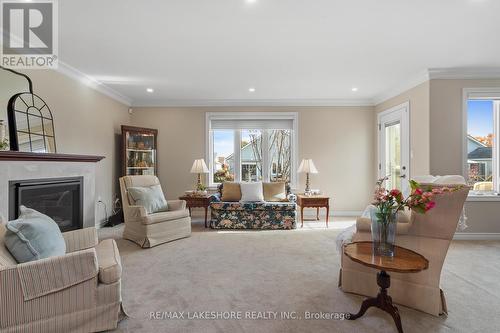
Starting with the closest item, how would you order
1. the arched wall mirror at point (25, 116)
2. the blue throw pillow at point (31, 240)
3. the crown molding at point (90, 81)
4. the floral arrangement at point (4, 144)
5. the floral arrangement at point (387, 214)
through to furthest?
1. the blue throw pillow at point (31, 240)
2. the floral arrangement at point (387, 214)
3. the floral arrangement at point (4, 144)
4. the arched wall mirror at point (25, 116)
5. the crown molding at point (90, 81)

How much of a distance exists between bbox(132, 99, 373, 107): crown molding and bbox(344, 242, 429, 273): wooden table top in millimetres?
4190

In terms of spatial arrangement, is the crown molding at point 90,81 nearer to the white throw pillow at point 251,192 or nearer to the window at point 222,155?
the window at point 222,155

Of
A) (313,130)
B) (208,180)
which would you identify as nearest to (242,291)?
(208,180)

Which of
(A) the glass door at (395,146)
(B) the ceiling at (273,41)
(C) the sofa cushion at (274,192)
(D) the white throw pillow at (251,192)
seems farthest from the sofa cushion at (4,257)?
(A) the glass door at (395,146)

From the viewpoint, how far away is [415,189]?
1.79 metres

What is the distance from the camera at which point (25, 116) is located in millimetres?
3008

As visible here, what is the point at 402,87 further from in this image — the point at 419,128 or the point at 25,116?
the point at 25,116

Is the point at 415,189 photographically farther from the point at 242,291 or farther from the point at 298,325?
the point at 242,291

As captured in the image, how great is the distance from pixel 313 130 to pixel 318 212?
1.80 metres

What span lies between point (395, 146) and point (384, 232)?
3.74 meters

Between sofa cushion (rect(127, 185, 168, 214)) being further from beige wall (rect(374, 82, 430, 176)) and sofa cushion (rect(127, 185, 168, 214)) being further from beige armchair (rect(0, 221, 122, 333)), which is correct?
beige wall (rect(374, 82, 430, 176))

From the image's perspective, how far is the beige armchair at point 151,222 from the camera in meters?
3.62

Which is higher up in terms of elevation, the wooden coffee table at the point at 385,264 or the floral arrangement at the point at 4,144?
the floral arrangement at the point at 4,144

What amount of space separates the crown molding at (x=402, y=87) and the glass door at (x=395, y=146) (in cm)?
28
